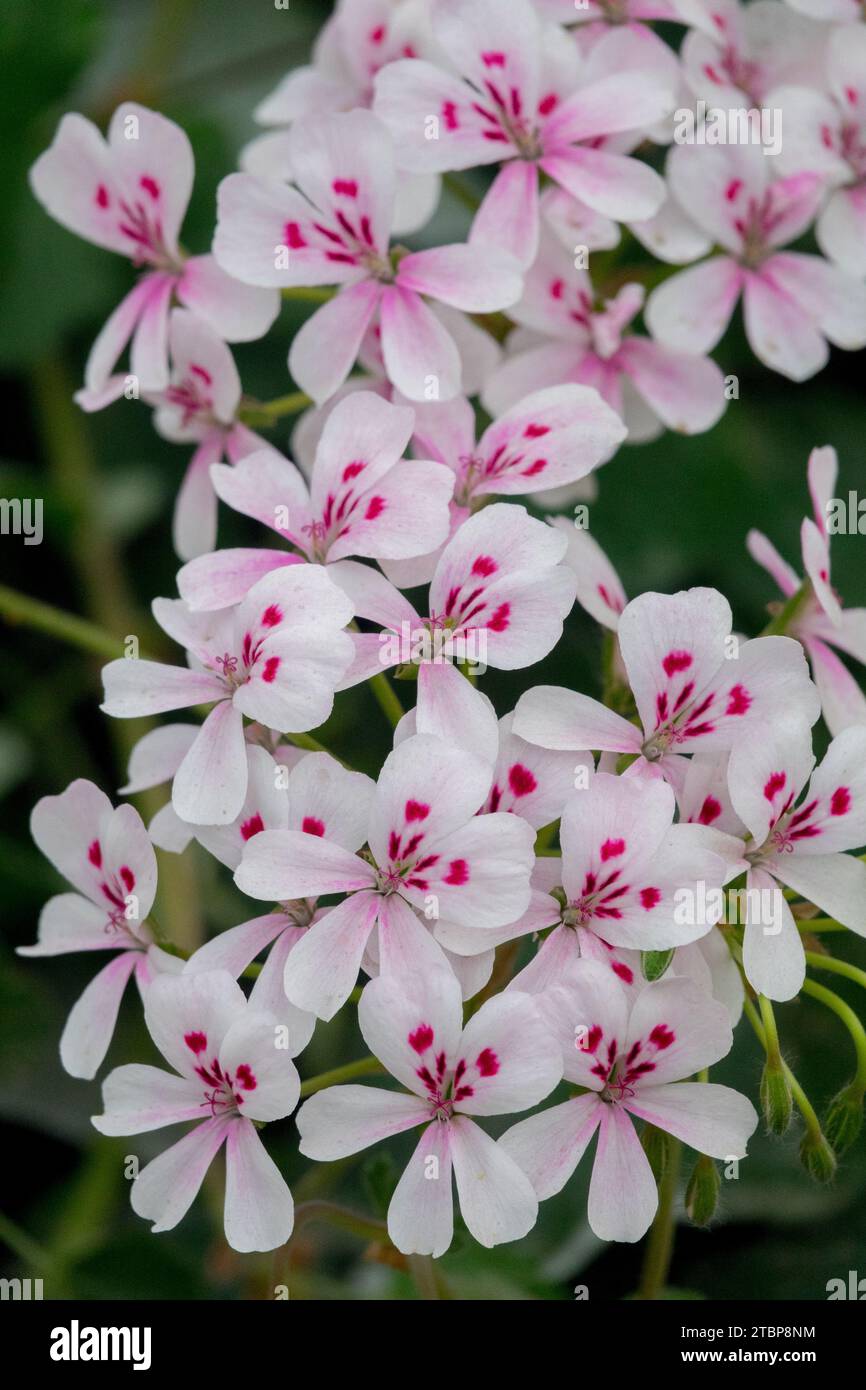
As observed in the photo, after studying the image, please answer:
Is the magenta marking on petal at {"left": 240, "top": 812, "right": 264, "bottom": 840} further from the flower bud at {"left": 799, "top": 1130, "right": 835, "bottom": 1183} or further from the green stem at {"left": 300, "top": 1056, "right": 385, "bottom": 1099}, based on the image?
the flower bud at {"left": 799, "top": 1130, "right": 835, "bottom": 1183}

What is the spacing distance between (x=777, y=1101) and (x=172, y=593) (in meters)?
0.82

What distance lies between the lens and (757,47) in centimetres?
99

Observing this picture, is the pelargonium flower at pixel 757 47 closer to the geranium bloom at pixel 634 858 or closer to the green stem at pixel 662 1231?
the geranium bloom at pixel 634 858

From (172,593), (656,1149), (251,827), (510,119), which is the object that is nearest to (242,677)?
(251,827)

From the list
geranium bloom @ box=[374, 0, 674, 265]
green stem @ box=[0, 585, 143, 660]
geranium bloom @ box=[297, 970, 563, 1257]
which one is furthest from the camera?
green stem @ box=[0, 585, 143, 660]

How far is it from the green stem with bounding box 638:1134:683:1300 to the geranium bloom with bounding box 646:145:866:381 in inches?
18.1

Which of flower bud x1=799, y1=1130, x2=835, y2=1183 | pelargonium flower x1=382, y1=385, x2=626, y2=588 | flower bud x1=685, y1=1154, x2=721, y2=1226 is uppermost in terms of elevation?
pelargonium flower x1=382, y1=385, x2=626, y2=588

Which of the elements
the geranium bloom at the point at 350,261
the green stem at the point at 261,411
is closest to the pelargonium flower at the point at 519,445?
the geranium bloom at the point at 350,261

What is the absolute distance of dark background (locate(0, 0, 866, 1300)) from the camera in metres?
1.06

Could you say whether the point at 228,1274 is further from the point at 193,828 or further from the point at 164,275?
the point at 164,275

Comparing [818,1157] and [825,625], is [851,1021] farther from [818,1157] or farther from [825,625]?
[825,625]

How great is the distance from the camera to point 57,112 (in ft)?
4.66

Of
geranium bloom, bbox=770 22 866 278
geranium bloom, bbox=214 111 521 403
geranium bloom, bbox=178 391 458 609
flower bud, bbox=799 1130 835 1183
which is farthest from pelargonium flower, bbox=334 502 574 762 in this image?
geranium bloom, bbox=770 22 866 278
